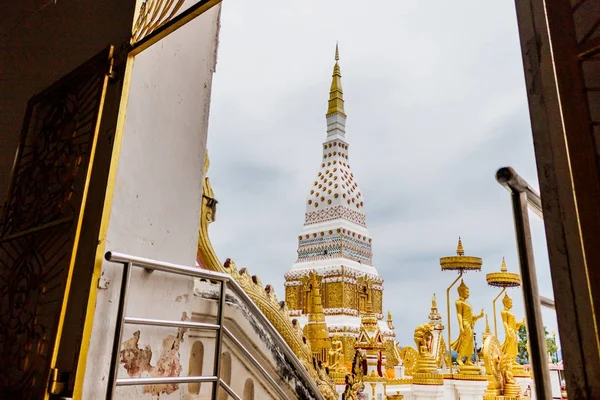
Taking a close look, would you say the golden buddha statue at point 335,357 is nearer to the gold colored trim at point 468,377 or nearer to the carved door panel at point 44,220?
the gold colored trim at point 468,377

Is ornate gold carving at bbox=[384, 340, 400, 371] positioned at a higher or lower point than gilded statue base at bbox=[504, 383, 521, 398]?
higher

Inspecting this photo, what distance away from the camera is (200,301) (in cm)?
162

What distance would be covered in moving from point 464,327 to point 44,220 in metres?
5.83

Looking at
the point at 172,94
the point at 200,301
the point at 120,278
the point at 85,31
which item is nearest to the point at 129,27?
the point at 172,94

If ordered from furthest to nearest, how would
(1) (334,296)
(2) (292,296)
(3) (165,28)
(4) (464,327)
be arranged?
(2) (292,296), (1) (334,296), (4) (464,327), (3) (165,28)

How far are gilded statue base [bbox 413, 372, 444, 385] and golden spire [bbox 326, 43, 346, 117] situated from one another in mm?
9810

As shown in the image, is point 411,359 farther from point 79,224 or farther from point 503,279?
point 79,224

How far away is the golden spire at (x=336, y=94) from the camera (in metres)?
14.3

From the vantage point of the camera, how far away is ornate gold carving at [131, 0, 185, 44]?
1434mm

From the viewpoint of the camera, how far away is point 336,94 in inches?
576

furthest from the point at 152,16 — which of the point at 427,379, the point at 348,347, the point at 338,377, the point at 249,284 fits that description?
the point at 348,347

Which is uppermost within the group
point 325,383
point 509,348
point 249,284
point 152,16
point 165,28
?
point 152,16

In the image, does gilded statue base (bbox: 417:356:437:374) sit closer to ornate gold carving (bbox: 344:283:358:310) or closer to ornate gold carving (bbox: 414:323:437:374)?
ornate gold carving (bbox: 414:323:437:374)

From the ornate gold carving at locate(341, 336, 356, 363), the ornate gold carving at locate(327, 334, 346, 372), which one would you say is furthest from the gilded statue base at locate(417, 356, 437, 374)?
the ornate gold carving at locate(341, 336, 356, 363)
